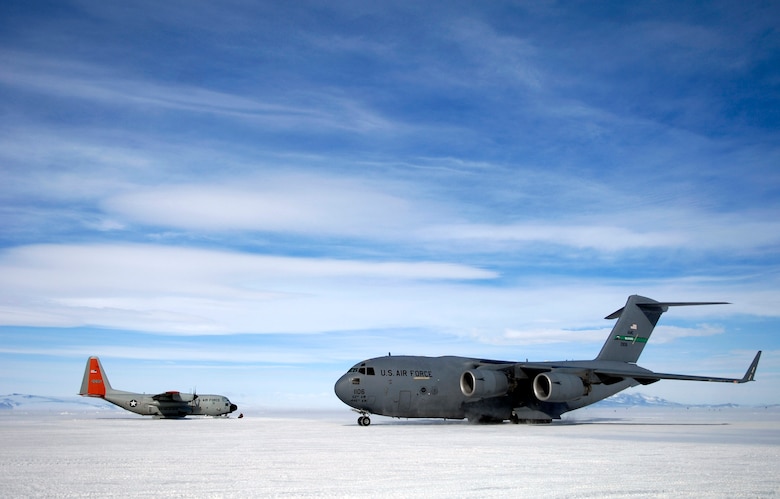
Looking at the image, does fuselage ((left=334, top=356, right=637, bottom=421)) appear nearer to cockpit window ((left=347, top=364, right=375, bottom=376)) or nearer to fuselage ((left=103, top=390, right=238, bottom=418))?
cockpit window ((left=347, top=364, right=375, bottom=376))

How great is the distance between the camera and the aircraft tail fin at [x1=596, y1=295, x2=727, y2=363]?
3691 centimetres

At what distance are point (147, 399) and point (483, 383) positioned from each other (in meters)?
24.6

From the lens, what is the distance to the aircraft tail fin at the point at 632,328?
36.9 meters

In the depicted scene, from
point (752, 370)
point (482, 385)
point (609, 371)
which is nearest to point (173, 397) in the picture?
point (482, 385)

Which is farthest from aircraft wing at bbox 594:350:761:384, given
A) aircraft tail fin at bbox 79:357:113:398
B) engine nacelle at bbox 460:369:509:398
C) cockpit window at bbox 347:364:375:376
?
aircraft tail fin at bbox 79:357:113:398

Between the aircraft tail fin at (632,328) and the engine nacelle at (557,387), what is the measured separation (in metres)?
5.40

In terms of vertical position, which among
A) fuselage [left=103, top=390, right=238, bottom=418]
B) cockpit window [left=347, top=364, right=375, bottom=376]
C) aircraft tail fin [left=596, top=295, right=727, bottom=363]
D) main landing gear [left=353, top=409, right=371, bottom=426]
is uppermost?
aircraft tail fin [left=596, top=295, right=727, bottom=363]

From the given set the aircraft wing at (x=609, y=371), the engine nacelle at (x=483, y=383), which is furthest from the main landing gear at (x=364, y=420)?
the aircraft wing at (x=609, y=371)

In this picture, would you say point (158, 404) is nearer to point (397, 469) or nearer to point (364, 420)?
point (364, 420)

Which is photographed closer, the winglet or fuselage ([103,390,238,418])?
the winglet

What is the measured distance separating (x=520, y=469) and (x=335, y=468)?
3.24 m

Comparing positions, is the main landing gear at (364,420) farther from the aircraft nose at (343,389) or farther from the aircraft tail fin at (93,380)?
the aircraft tail fin at (93,380)

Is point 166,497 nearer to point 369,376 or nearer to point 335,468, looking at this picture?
point 335,468

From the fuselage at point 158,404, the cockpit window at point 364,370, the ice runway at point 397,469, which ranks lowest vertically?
the ice runway at point 397,469
